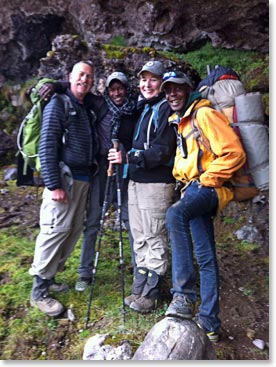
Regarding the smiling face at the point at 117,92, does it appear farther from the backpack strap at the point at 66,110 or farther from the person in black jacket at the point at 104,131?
the backpack strap at the point at 66,110

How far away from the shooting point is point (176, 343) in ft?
11.1

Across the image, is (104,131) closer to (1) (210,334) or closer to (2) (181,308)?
(2) (181,308)

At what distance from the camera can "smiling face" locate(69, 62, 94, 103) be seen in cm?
439

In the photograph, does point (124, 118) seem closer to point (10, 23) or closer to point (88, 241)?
point (88, 241)

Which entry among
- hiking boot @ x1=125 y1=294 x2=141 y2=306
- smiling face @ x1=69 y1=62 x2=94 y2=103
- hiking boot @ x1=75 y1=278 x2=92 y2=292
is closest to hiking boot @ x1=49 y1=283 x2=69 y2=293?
hiking boot @ x1=75 y1=278 x2=92 y2=292


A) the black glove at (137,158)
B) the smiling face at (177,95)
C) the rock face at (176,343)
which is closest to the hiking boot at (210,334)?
the rock face at (176,343)

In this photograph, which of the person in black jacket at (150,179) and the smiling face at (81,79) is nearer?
the person in black jacket at (150,179)

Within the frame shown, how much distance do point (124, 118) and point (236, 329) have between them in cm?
286

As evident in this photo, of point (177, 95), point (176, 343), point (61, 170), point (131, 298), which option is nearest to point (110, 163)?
point (61, 170)

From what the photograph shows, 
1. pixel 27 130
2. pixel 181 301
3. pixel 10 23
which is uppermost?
pixel 10 23

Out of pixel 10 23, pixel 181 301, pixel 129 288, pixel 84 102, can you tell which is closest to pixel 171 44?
pixel 10 23

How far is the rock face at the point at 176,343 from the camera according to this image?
3.37 metres

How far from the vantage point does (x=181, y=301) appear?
368cm

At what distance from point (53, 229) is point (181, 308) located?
5.73 ft
